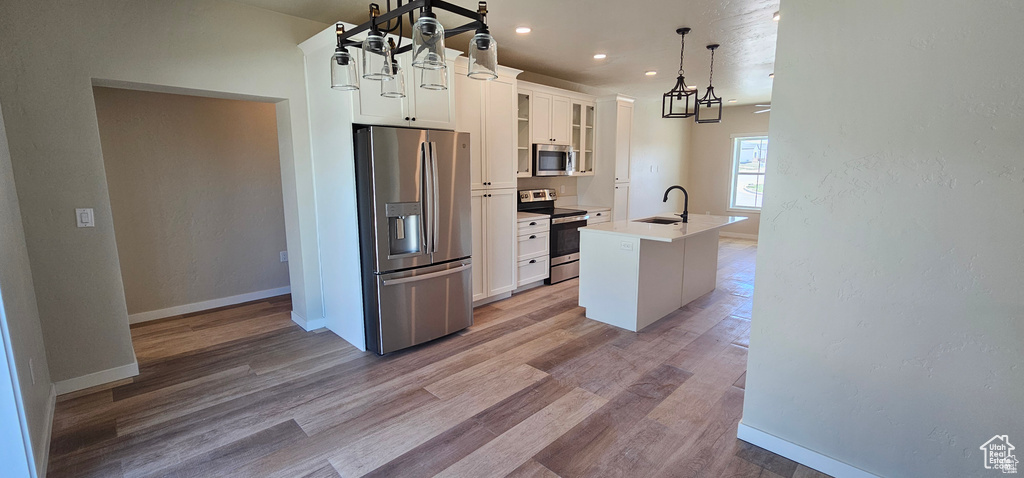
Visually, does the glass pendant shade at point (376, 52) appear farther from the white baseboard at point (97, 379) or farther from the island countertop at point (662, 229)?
the white baseboard at point (97, 379)

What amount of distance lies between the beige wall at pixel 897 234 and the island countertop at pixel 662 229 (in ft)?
4.15

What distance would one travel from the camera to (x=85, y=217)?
8.61ft

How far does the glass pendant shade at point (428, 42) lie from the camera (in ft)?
4.77

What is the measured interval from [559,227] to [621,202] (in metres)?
1.47

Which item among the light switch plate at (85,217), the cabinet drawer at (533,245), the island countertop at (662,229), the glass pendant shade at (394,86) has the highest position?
the glass pendant shade at (394,86)

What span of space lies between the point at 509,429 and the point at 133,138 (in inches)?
158

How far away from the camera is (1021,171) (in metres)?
1.42

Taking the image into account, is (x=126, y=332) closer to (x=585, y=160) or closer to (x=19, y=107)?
(x=19, y=107)

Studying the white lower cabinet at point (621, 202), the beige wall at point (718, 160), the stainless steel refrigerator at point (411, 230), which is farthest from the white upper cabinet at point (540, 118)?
the beige wall at point (718, 160)

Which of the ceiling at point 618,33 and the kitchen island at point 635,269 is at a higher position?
the ceiling at point 618,33

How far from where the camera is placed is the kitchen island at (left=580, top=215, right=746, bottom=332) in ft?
11.4

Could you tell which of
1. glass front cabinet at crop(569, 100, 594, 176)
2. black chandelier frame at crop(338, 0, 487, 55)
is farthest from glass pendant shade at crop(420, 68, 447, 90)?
glass front cabinet at crop(569, 100, 594, 176)

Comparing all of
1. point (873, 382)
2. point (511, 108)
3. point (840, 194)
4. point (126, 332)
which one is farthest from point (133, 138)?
point (873, 382)

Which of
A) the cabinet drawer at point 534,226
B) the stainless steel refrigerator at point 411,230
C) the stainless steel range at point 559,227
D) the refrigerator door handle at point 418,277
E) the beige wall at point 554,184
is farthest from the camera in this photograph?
the beige wall at point 554,184
